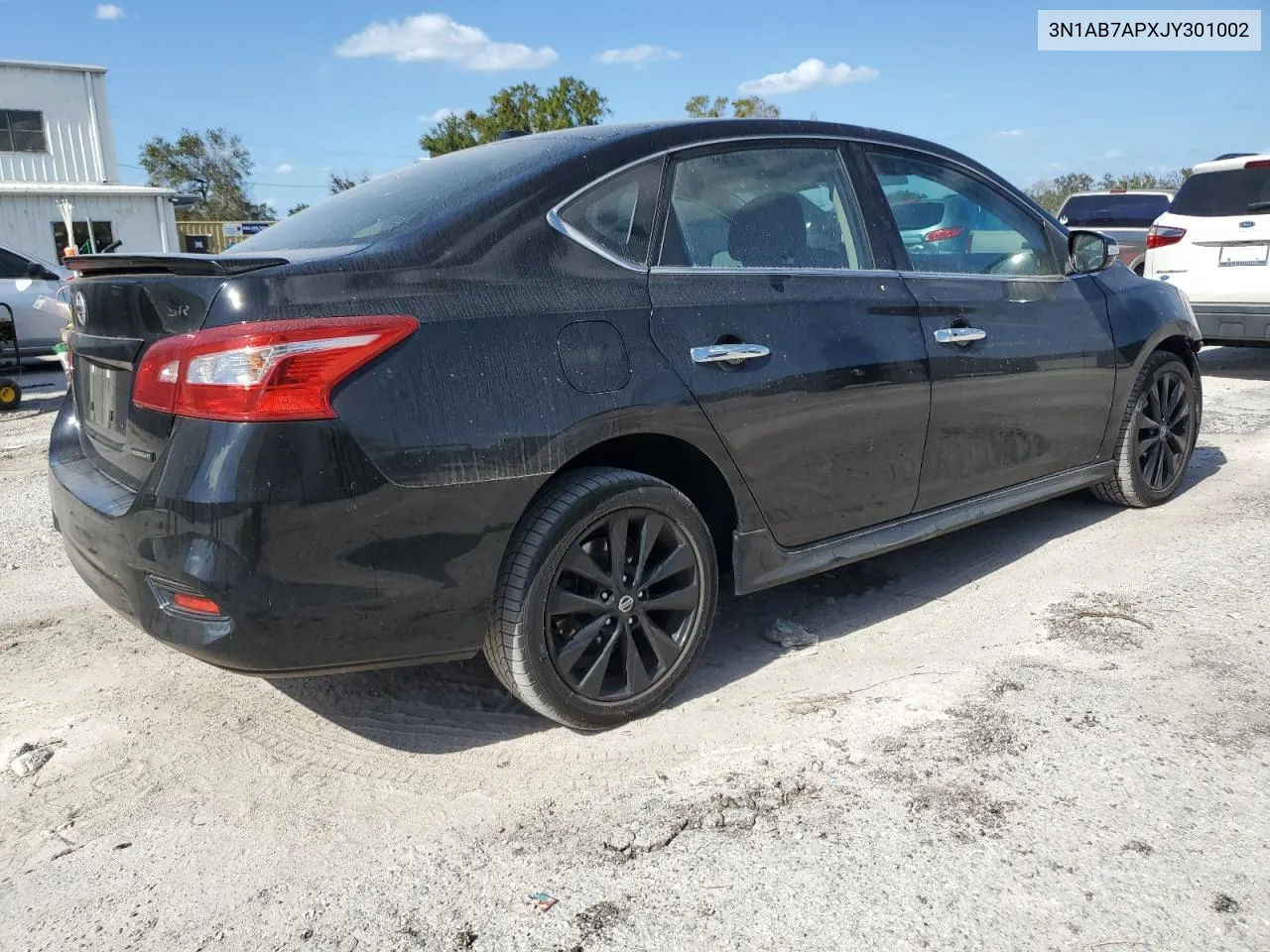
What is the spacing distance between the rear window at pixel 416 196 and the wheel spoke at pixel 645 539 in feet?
3.32

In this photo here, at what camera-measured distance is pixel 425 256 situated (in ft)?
8.62

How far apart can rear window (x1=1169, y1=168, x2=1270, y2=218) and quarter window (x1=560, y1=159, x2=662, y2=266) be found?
7.71 m

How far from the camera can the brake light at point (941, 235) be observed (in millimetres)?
3938

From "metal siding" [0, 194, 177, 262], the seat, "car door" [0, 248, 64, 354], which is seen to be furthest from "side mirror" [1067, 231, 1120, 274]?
"metal siding" [0, 194, 177, 262]

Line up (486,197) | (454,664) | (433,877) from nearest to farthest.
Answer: (433,877) → (486,197) → (454,664)

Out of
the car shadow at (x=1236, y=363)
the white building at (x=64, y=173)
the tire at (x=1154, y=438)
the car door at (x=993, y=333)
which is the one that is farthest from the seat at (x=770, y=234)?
the white building at (x=64, y=173)

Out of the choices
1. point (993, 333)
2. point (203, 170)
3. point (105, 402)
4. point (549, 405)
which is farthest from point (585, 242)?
point (203, 170)

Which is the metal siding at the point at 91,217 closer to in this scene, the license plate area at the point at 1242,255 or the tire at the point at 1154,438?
the license plate area at the point at 1242,255

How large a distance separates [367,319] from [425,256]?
0.87ft

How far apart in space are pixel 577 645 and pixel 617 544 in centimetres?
30

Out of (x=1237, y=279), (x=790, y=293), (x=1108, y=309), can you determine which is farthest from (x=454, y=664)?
(x=1237, y=279)

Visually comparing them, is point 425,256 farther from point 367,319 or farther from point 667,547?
point 667,547

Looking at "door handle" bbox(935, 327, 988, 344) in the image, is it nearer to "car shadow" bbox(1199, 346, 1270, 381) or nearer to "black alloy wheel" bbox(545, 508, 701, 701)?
"black alloy wheel" bbox(545, 508, 701, 701)

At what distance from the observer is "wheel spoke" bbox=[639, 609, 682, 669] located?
3.02 m
